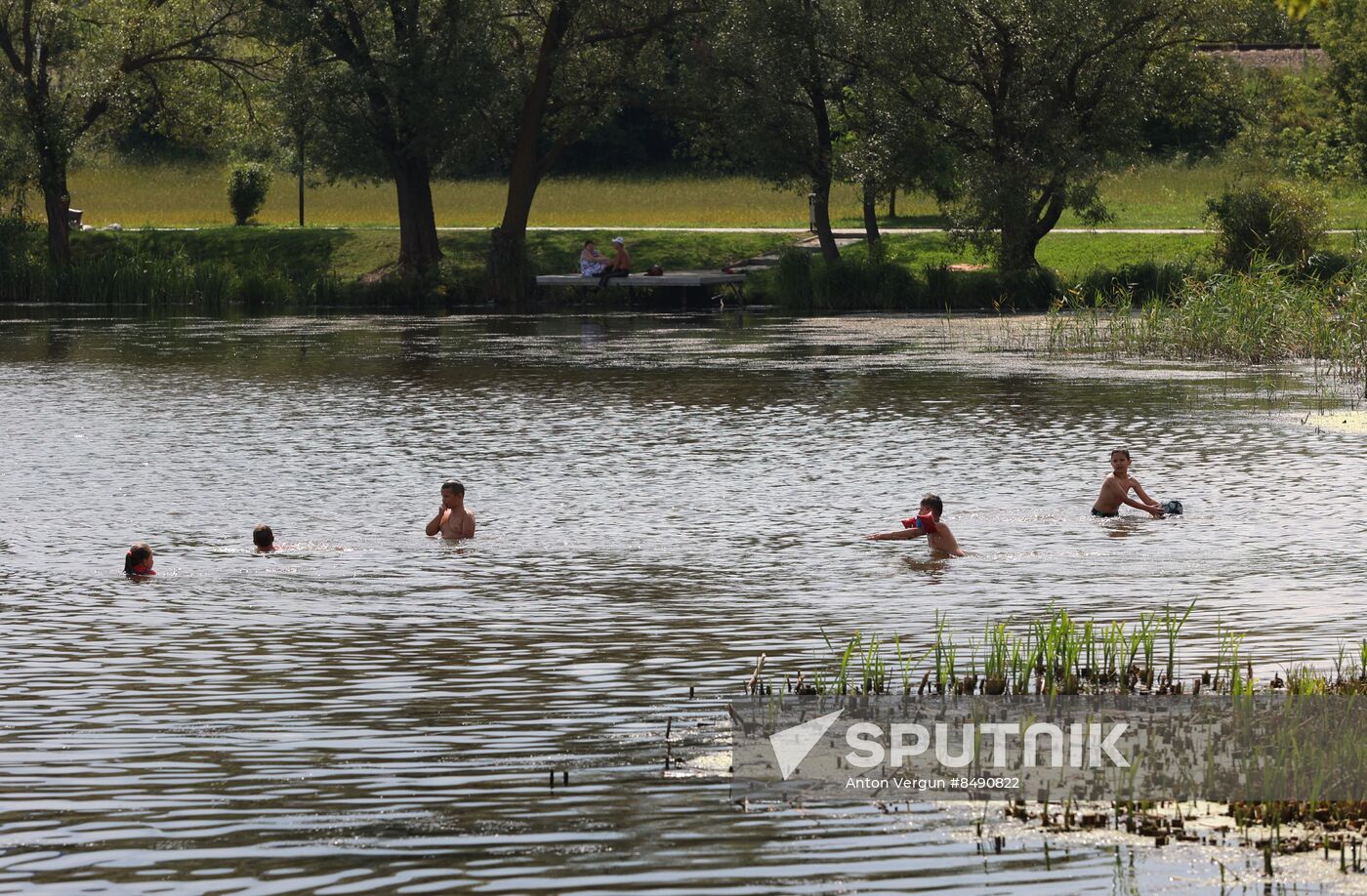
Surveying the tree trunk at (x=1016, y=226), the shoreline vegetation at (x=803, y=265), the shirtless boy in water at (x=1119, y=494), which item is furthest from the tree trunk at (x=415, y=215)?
the shirtless boy in water at (x=1119, y=494)

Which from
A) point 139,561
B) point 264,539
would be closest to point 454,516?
point 264,539

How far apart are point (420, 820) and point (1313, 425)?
79.9 feet

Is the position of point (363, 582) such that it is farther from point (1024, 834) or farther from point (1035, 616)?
point (1024, 834)

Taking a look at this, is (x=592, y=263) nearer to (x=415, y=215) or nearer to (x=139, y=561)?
(x=415, y=215)

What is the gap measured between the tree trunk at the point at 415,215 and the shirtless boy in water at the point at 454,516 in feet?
140

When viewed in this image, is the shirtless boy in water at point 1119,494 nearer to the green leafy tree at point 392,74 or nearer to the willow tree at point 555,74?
the green leafy tree at point 392,74

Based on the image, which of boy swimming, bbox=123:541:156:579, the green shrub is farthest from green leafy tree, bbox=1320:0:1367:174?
boy swimming, bbox=123:541:156:579

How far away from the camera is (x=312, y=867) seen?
404 inches

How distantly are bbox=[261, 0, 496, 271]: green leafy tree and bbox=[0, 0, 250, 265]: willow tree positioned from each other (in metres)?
5.88

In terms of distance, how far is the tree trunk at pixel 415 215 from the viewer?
64562 mm

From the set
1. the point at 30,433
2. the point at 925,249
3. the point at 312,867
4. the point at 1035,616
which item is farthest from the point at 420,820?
the point at 925,249

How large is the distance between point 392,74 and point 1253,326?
97.5ft

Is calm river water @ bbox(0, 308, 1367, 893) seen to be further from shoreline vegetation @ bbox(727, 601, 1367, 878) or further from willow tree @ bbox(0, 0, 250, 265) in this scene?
willow tree @ bbox(0, 0, 250, 265)

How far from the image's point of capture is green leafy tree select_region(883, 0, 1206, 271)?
5775 cm
